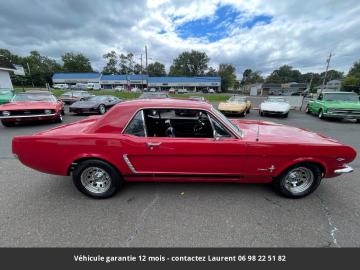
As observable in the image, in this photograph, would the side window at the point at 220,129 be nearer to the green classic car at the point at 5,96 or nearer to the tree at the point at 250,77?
the green classic car at the point at 5,96

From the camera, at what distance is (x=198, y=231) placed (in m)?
2.35

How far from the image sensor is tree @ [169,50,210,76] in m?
102

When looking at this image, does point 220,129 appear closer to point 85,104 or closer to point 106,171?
point 106,171

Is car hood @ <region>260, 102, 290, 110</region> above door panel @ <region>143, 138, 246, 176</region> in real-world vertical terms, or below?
below

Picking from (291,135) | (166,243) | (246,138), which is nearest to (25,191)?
(166,243)

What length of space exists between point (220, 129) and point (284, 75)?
15226cm

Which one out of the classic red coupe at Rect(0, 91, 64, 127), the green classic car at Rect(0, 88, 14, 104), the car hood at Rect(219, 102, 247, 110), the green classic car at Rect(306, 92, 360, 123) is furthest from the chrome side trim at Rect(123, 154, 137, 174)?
the green classic car at Rect(0, 88, 14, 104)

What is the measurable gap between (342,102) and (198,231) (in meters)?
12.3

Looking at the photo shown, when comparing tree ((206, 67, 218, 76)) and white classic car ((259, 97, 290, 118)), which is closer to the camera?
white classic car ((259, 97, 290, 118))

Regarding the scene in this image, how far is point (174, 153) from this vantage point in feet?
9.15

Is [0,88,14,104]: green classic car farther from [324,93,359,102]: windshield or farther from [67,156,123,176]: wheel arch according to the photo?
[324,93,359,102]: windshield

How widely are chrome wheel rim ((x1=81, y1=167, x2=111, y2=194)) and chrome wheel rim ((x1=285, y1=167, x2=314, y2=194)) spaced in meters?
2.73

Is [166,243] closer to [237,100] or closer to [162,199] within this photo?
[162,199]

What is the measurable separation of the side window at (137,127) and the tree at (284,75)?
136m
